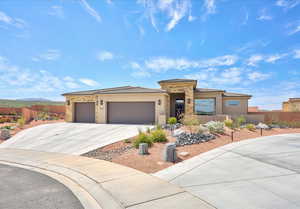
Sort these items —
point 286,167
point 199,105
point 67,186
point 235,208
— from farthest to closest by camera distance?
point 199,105 < point 286,167 < point 67,186 < point 235,208

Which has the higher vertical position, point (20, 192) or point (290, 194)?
point (290, 194)

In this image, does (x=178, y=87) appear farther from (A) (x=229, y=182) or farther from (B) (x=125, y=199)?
(B) (x=125, y=199)

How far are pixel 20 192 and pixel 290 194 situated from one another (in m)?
6.66

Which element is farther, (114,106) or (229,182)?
(114,106)

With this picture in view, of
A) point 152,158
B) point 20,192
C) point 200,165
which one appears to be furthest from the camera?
point 152,158

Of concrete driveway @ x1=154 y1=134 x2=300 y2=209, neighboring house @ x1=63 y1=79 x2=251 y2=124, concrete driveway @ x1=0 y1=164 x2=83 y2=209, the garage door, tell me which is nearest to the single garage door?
neighboring house @ x1=63 y1=79 x2=251 y2=124

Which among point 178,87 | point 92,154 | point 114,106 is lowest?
point 92,154

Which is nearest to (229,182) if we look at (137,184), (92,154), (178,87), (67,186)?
(137,184)

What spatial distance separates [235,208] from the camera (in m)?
3.05

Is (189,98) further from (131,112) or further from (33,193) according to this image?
(33,193)

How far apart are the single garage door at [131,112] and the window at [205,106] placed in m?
5.86

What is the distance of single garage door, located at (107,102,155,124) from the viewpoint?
16.6 m

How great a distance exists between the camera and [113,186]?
165 inches

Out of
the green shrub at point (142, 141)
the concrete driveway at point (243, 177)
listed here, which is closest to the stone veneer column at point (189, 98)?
the green shrub at point (142, 141)
